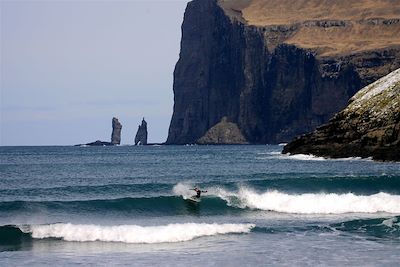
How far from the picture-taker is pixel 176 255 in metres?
34.4

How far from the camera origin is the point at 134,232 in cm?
3966

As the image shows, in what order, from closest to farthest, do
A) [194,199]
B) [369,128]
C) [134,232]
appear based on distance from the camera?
[134,232], [194,199], [369,128]

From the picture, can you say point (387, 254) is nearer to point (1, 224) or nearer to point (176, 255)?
Result: point (176, 255)

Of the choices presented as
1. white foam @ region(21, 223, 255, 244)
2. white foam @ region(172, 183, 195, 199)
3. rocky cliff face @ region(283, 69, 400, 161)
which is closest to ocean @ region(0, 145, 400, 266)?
white foam @ region(21, 223, 255, 244)

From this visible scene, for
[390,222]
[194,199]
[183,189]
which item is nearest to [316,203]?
[194,199]

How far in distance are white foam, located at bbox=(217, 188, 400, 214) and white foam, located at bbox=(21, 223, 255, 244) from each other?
9380 mm

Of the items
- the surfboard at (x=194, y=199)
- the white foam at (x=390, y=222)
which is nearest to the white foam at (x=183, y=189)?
the surfboard at (x=194, y=199)

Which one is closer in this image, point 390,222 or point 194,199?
point 390,222

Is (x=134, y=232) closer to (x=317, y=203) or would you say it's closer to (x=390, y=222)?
(x=390, y=222)

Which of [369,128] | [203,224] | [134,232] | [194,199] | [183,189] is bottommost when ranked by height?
[134,232]

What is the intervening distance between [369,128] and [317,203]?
5143 cm

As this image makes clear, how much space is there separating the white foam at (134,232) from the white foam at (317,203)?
9.38 meters

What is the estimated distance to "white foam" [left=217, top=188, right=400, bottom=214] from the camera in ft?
163

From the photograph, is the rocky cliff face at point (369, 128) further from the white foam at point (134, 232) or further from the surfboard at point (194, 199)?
the white foam at point (134, 232)
